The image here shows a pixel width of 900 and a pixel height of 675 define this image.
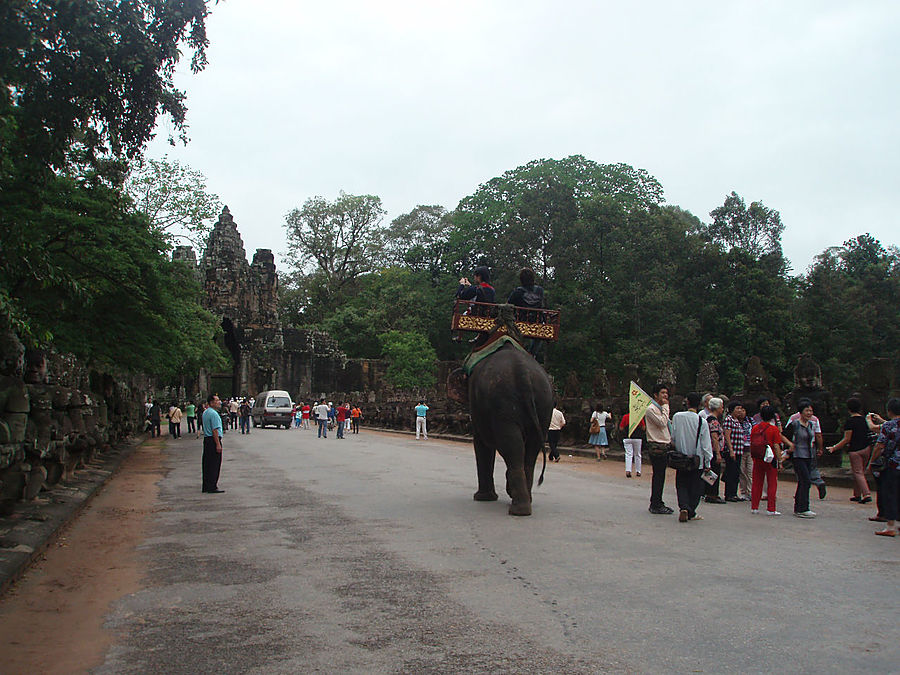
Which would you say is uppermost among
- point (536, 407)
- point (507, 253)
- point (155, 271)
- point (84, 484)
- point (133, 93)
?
point (507, 253)

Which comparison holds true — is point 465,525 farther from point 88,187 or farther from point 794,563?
point 88,187

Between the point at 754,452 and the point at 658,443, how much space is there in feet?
5.29

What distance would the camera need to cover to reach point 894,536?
8.17 meters

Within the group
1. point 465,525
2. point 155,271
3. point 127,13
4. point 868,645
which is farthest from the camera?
point 155,271

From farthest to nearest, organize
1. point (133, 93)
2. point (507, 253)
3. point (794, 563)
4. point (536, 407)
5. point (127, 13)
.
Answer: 1. point (507, 253)
2. point (133, 93)
3. point (127, 13)
4. point (536, 407)
5. point (794, 563)

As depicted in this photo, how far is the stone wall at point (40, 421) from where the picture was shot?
7008 millimetres

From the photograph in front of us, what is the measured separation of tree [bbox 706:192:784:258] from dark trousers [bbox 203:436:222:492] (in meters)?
39.9

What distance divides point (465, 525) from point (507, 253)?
123 feet

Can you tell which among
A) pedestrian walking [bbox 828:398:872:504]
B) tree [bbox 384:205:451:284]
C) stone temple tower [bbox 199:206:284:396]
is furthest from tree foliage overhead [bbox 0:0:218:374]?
tree [bbox 384:205:451:284]

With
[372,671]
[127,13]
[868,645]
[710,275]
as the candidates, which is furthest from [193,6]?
[710,275]

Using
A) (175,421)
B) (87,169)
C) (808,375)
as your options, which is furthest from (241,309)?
(808,375)

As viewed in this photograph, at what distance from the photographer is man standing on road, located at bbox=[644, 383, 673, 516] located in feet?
30.6

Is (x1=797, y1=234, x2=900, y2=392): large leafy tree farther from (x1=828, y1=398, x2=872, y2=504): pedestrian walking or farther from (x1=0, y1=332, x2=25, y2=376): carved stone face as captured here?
(x1=0, y1=332, x2=25, y2=376): carved stone face

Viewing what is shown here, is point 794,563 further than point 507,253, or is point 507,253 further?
point 507,253
